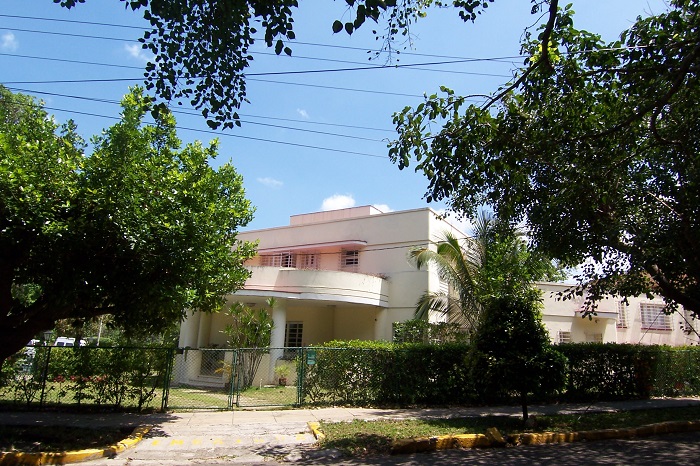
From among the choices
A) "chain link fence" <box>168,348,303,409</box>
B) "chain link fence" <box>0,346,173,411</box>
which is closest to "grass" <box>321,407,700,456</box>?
"chain link fence" <box>168,348,303,409</box>

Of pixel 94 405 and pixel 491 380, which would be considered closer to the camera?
pixel 491 380

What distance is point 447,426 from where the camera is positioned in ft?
31.8

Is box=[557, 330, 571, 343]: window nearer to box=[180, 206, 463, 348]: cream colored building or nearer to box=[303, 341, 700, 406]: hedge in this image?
box=[180, 206, 463, 348]: cream colored building

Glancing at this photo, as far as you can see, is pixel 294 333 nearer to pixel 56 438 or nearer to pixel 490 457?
pixel 56 438

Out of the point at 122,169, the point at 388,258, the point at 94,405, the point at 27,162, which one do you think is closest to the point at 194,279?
the point at 122,169

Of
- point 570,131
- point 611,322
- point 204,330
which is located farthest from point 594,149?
point 611,322

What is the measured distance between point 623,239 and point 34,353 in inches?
554

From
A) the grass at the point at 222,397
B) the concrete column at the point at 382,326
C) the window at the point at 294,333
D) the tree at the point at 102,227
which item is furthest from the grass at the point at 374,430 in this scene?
the window at the point at 294,333

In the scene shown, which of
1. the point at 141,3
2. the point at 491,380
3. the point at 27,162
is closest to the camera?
the point at 141,3

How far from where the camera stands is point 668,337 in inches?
1078

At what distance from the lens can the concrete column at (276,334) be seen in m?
17.3

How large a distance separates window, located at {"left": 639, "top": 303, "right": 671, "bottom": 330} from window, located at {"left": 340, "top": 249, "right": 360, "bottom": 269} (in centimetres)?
1682

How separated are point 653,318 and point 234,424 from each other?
26281 millimetres

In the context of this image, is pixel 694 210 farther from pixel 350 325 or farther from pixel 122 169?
pixel 350 325
